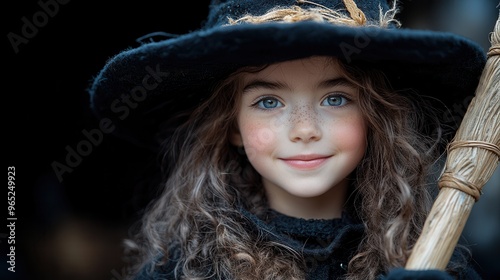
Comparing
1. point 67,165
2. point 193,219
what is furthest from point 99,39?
point 193,219

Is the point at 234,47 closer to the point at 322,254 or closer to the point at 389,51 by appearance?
the point at 389,51

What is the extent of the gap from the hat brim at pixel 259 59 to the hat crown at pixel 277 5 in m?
0.13

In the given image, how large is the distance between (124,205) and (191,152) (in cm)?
64

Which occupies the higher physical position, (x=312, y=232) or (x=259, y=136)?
(x=259, y=136)

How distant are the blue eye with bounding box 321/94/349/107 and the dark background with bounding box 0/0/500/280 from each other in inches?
32.1

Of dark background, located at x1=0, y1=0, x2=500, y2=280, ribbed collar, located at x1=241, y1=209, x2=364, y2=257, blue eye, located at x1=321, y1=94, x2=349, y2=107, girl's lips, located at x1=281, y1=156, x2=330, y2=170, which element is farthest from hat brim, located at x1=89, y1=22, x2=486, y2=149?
dark background, located at x1=0, y1=0, x2=500, y2=280

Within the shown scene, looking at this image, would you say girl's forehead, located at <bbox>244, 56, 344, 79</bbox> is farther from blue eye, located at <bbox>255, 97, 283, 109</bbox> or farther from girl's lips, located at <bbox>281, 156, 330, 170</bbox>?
girl's lips, located at <bbox>281, 156, 330, 170</bbox>

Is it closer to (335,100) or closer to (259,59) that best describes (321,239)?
(335,100)

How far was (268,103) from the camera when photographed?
1765 mm

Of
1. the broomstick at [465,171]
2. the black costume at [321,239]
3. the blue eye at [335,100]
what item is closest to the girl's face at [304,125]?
A: the blue eye at [335,100]

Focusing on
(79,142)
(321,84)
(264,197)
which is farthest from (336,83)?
(79,142)

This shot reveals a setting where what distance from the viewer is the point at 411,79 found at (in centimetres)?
180

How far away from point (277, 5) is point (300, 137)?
36 cm

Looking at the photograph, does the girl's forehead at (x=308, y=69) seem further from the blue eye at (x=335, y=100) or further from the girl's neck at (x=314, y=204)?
the girl's neck at (x=314, y=204)
